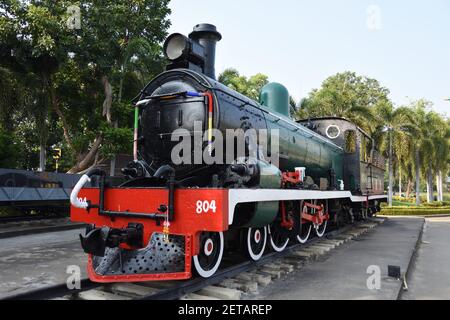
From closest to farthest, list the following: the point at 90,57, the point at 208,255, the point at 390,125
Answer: the point at 208,255 → the point at 90,57 → the point at 390,125

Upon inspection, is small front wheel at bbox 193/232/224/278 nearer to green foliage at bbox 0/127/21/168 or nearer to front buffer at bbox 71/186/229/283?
front buffer at bbox 71/186/229/283

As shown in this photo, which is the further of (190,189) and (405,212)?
(405,212)

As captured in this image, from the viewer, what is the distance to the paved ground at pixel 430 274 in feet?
16.3

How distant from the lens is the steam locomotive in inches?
174

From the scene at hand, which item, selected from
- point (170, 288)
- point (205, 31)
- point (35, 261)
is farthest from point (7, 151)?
point (170, 288)

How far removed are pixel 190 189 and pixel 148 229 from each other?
79cm

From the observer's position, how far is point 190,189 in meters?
4.37

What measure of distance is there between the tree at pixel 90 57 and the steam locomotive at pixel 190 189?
1096cm

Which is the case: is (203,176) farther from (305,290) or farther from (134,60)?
(134,60)

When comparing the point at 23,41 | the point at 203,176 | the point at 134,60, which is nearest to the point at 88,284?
the point at 203,176

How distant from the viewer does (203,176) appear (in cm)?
538

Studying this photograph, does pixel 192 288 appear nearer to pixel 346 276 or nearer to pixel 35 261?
pixel 346 276

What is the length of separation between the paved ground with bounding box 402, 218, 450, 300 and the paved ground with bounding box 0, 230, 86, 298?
479 centimetres

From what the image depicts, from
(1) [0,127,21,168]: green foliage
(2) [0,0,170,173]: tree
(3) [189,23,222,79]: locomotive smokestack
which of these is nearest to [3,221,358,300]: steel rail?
(3) [189,23,222,79]: locomotive smokestack
